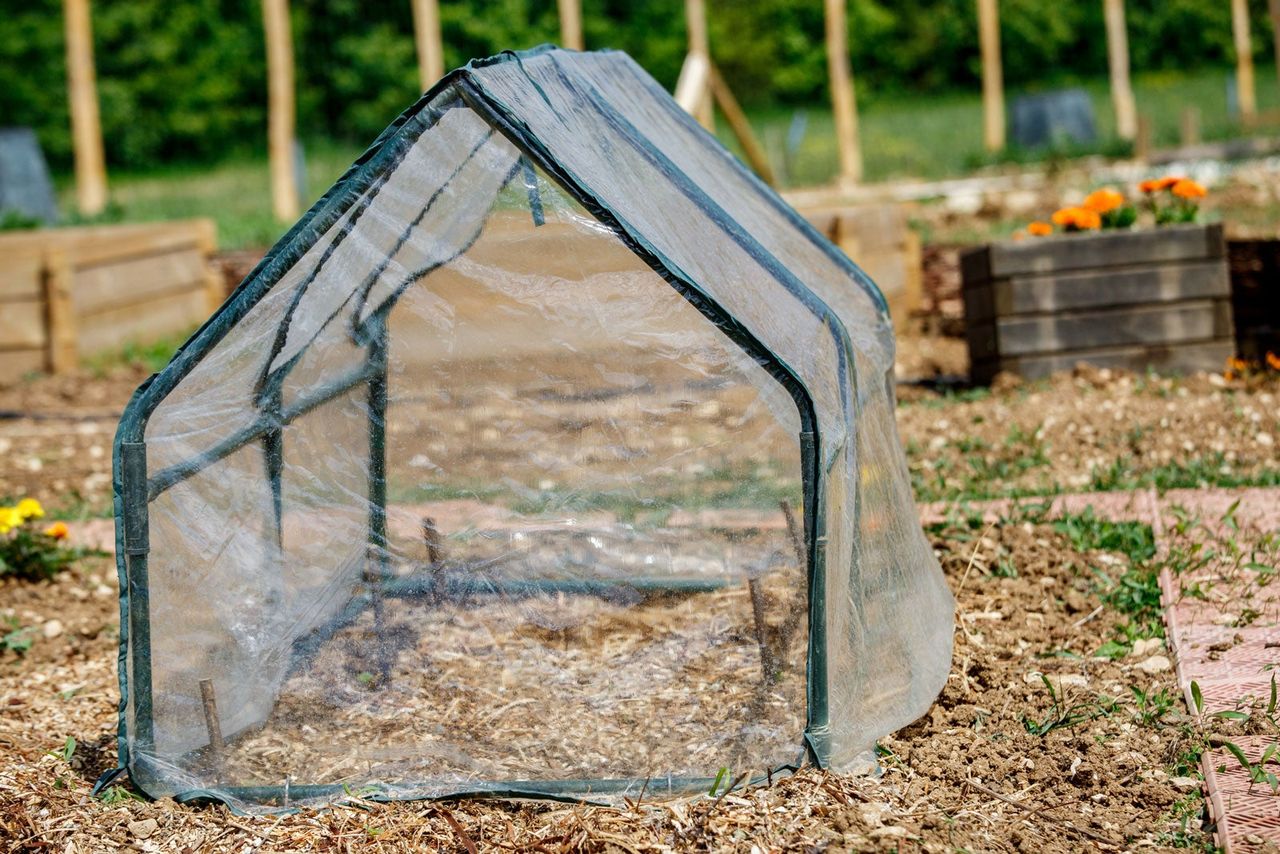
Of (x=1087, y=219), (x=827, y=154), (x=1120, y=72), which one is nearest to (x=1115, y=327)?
(x=1087, y=219)

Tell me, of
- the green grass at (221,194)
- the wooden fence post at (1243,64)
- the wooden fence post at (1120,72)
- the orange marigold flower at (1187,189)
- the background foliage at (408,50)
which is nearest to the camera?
the orange marigold flower at (1187,189)

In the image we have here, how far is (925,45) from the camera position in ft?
116

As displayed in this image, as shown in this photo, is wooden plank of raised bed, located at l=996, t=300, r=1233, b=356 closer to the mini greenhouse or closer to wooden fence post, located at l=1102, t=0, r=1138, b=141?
the mini greenhouse

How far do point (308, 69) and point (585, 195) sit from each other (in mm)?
28265

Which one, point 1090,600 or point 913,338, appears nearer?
point 1090,600

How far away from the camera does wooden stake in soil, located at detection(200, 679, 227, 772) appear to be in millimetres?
2834

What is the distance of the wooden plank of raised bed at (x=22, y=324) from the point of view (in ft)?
28.8

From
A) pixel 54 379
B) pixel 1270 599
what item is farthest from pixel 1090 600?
pixel 54 379

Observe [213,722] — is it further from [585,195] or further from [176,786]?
[585,195]

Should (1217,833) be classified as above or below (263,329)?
below

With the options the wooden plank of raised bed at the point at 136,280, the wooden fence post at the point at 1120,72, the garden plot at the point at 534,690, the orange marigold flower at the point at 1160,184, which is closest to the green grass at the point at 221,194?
the wooden plank of raised bed at the point at 136,280

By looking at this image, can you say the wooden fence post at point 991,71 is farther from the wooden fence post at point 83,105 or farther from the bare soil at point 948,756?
the bare soil at point 948,756

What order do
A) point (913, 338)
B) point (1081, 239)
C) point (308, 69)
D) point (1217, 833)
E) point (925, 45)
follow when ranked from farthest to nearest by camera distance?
point (925, 45) < point (308, 69) < point (913, 338) < point (1081, 239) < point (1217, 833)

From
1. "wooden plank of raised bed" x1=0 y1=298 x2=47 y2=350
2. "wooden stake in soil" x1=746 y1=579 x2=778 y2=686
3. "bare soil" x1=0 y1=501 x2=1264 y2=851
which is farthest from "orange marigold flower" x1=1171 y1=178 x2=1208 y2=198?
"wooden plank of raised bed" x1=0 y1=298 x2=47 y2=350
